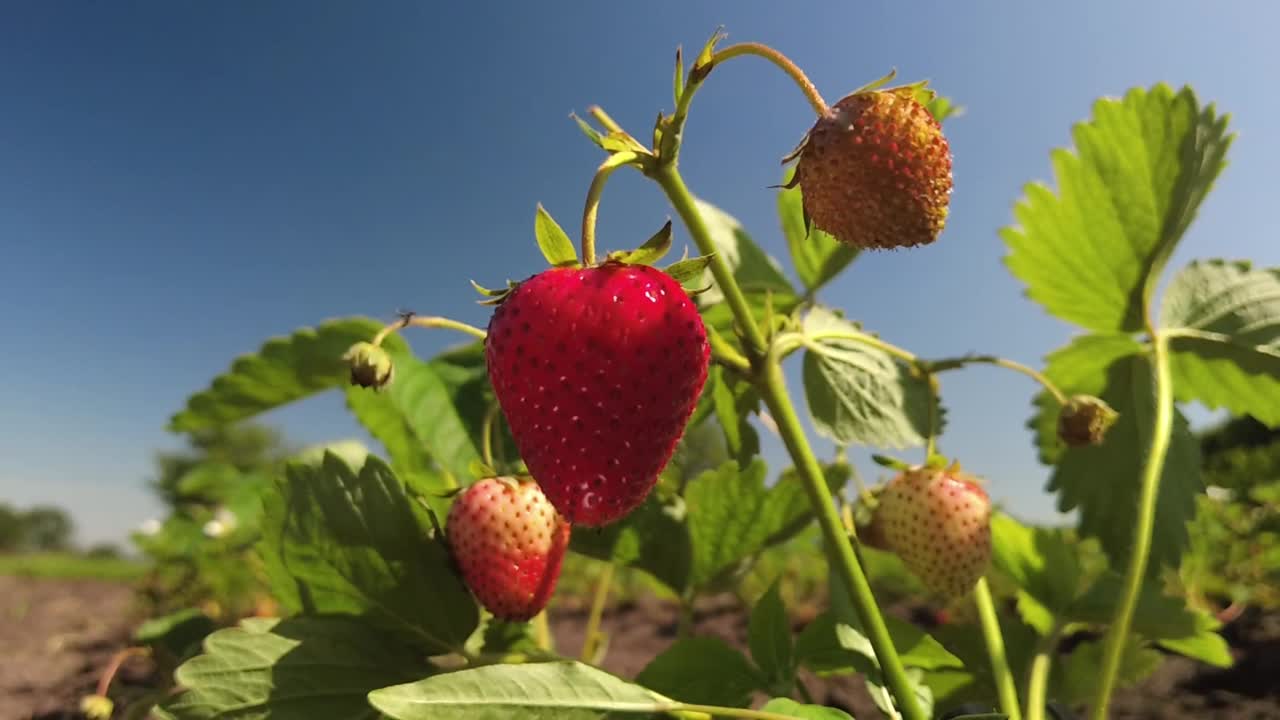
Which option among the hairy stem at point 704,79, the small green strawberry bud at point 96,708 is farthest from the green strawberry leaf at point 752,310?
the small green strawberry bud at point 96,708

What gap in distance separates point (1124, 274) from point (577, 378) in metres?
1.15

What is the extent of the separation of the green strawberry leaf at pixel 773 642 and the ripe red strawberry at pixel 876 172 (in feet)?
1.59

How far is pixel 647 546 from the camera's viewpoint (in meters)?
1.21

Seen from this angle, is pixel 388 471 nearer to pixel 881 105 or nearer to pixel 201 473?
pixel 881 105

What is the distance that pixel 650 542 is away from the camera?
1.21 metres

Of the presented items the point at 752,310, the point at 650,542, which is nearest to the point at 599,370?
the point at 650,542

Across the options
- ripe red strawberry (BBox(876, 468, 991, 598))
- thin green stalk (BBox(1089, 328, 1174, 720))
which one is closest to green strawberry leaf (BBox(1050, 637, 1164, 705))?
thin green stalk (BBox(1089, 328, 1174, 720))

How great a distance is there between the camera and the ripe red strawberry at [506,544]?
3.15 feet

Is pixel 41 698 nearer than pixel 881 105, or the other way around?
pixel 881 105

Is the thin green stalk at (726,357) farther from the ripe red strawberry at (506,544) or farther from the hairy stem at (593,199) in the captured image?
the ripe red strawberry at (506,544)

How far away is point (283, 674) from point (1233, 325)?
1533 millimetres

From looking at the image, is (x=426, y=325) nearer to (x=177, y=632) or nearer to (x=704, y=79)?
(x=704, y=79)

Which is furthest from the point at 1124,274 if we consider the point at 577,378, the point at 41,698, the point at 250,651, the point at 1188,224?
the point at 41,698

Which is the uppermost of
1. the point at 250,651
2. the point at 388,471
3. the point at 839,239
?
the point at 839,239
